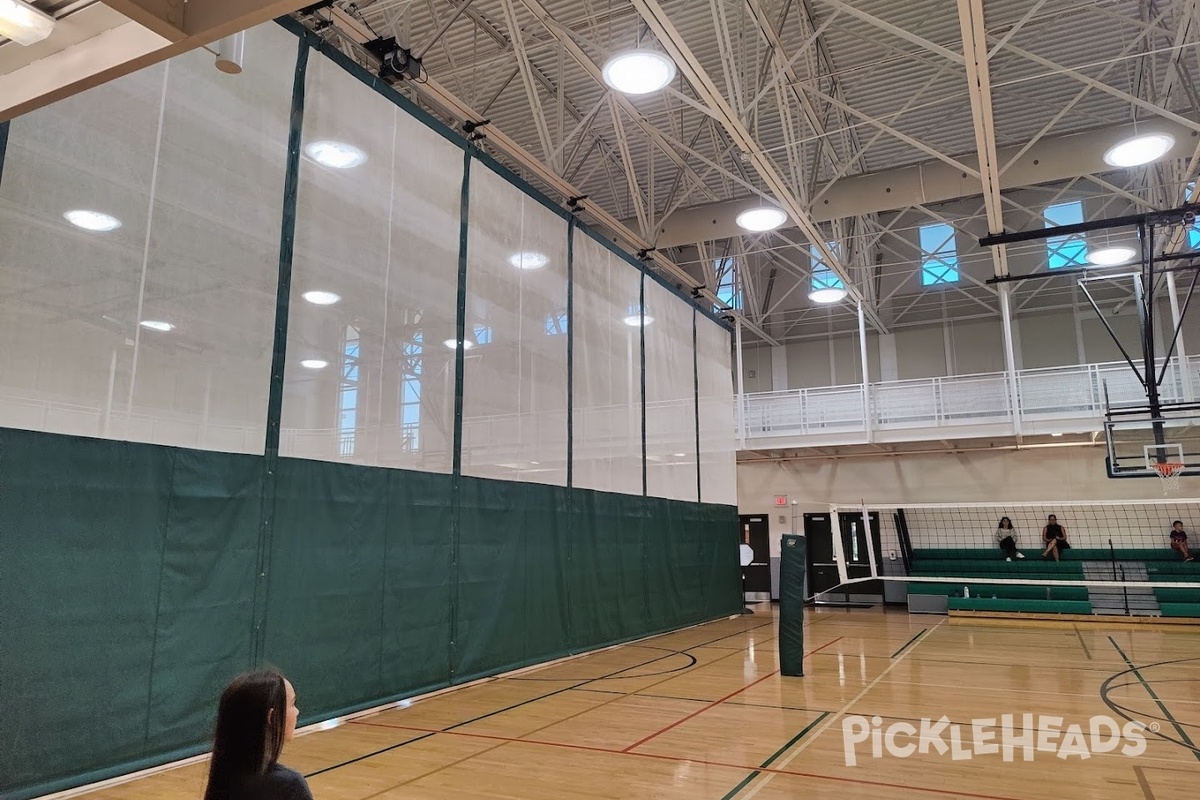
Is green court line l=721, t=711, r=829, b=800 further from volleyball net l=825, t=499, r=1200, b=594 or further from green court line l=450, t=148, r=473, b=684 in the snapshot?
volleyball net l=825, t=499, r=1200, b=594

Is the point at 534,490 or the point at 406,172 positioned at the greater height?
the point at 406,172

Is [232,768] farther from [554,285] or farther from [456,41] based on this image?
[456,41]

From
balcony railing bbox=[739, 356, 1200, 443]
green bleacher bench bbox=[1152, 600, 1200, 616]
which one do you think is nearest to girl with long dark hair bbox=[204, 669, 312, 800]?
green bleacher bench bbox=[1152, 600, 1200, 616]

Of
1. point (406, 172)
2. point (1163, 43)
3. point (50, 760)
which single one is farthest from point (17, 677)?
point (1163, 43)

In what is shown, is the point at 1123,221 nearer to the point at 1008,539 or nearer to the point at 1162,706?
the point at 1162,706

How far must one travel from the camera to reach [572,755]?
5383mm

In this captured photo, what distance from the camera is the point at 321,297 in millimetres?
6953

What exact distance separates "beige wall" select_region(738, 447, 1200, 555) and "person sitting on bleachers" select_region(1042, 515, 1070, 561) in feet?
2.41

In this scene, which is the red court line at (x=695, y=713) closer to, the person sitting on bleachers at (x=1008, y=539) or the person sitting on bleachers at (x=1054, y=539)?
the person sitting on bleachers at (x=1054, y=539)

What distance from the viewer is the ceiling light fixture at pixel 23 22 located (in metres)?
2.83

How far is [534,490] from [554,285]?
115 inches

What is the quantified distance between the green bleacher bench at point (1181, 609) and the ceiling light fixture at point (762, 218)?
34.0 ft

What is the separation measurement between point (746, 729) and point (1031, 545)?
14.7 metres

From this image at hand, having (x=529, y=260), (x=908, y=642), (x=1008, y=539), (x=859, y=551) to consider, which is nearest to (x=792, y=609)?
(x=908, y=642)
